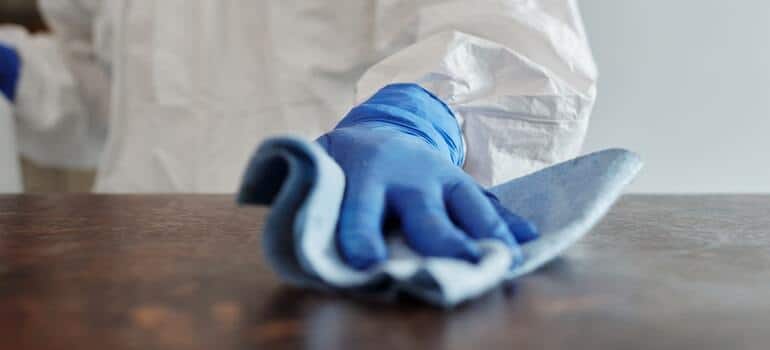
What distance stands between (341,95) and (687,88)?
51 cm

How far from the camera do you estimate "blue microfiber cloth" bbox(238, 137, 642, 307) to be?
1.08 ft

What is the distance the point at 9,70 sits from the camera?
5.05ft

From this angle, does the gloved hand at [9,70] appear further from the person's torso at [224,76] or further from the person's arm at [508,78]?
the person's arm at [508,78]

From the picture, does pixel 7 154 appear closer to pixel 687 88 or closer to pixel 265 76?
pixel 265 76

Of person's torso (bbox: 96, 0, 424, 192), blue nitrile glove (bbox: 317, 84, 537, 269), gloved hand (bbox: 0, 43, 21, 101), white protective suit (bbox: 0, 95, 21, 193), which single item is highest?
blue nitrile glove (bbox: 317, 84, 537, 269)

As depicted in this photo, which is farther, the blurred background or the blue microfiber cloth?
the blurred background

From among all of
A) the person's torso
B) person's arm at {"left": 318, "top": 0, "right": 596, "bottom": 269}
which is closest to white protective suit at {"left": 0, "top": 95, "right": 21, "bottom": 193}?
the person's torso

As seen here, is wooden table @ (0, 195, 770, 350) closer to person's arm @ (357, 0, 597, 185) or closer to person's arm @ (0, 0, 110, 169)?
person's arm @ (357, 0, 597, 185)

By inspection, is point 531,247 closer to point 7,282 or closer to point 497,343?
point 497,343

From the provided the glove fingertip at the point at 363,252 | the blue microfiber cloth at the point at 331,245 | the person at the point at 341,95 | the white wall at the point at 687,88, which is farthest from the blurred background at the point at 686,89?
the glove fingertip at the point at 363,252

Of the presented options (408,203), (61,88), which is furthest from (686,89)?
(61,88)

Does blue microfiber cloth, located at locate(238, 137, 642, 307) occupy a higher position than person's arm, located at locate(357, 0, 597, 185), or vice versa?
blue microfiber cloth, located at locate(238, 137, 642, 307)

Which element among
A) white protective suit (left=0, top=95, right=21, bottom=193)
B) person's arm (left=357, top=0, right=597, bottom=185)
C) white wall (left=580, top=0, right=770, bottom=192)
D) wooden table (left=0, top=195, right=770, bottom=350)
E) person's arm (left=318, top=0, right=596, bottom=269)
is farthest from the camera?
white protective suit (left=0, top=95, right=21, bottom=193)

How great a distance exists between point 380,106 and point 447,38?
0.21m
